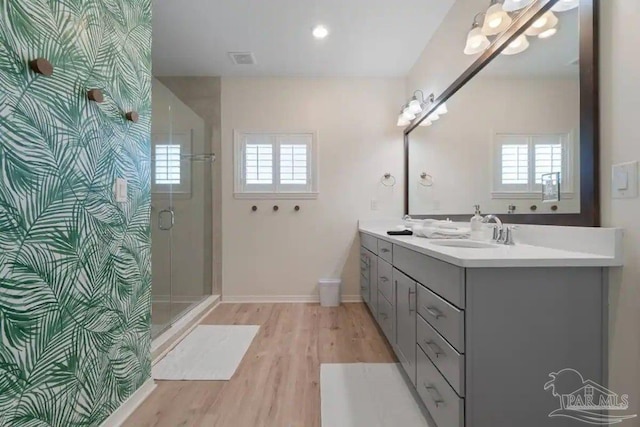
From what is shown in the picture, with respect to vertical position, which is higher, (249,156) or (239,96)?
(239,96)

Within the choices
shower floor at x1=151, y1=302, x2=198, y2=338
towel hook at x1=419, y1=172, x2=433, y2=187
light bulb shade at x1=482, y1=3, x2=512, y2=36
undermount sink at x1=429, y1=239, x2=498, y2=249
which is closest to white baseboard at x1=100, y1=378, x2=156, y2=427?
shower floor at x1=151, y1=302, x2=198, y2=338

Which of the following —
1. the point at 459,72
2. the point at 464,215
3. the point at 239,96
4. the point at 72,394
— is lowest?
the point at 72,394

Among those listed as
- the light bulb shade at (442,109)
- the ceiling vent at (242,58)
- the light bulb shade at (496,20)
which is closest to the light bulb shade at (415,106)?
the light bulb shade at (442,109)

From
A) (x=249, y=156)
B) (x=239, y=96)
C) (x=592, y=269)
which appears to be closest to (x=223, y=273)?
(x=249, y=156)

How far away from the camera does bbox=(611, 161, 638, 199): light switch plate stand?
41.6 inches

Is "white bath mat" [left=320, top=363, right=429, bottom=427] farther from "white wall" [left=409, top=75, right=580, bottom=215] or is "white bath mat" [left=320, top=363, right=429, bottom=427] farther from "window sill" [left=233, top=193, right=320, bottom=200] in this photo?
"window sill" [left=233, top=193, right=320, bottom=200]

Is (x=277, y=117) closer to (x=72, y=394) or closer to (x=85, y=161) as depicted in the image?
(x=85, y=161)

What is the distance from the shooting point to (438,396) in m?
1.32

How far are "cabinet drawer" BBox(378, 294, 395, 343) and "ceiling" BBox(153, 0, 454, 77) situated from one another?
2203 millimetres

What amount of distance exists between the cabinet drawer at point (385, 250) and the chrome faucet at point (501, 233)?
0.63 metres

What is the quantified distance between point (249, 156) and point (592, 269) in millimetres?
3153

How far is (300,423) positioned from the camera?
1521 mm

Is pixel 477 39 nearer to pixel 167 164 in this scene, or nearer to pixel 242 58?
pixel 242 58

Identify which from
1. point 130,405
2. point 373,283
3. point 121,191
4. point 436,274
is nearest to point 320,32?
point 121,191
